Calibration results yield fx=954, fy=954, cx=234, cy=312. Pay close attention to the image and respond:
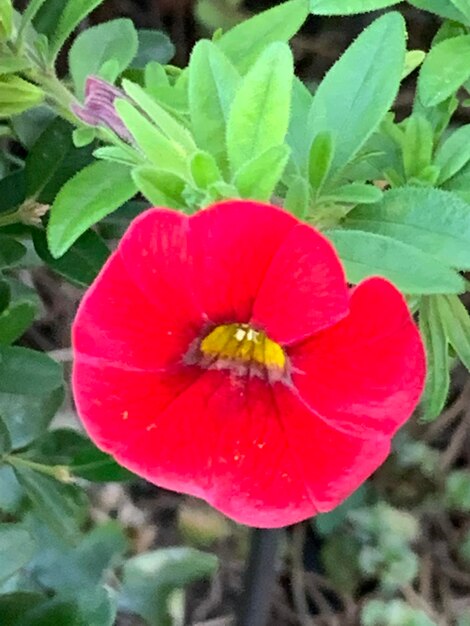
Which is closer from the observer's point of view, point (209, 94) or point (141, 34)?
point (209, 94)

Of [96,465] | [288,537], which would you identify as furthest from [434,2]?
[288,537]

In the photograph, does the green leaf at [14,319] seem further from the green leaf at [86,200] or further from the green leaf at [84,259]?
the green leaf at [86,200]

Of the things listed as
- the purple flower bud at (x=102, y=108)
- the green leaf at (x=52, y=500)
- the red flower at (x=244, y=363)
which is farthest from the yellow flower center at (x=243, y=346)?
the green leaf at (x=52, y=500)

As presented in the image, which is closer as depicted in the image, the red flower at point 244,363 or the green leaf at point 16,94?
the red flower at point 244,363

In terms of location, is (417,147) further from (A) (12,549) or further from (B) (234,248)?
(A) (12,549)

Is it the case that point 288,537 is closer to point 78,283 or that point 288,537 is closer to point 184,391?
point 78,283

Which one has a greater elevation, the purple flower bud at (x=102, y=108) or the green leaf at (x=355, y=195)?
the purple flower bud at (x=102, y=108)

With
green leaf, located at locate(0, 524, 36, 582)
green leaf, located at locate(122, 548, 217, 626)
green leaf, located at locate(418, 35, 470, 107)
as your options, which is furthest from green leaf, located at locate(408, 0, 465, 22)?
green leaf, located at locate(122, 548, 217, 626)
